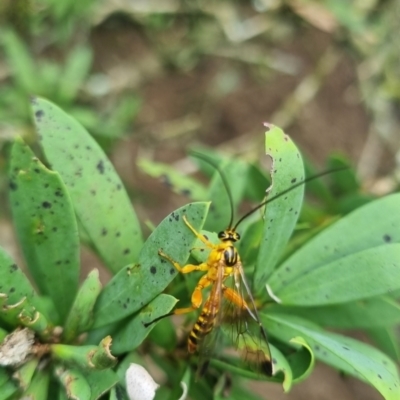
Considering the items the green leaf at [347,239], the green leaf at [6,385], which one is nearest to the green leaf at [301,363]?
the green leaf at [347,239]

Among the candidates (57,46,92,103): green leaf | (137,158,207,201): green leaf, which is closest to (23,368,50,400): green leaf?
(137,158,207,201): green leaf

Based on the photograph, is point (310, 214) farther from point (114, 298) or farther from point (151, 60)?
point (151, 60)

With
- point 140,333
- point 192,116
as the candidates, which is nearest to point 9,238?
point 192,116

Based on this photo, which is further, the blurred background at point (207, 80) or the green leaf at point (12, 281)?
the blurred background at point (207, 80)

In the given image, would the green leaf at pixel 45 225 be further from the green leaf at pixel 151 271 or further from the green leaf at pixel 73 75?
the green leaf at pixel 73 75

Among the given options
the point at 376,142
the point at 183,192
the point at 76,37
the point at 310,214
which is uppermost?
the point at 76,37

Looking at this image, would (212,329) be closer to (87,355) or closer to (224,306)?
(224,306)

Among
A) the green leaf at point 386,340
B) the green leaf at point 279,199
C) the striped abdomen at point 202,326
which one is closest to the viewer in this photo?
the green leaf at point 279,199

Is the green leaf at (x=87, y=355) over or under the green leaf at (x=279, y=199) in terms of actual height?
under
